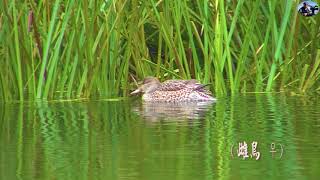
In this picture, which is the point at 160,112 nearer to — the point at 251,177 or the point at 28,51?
the point at 28,51

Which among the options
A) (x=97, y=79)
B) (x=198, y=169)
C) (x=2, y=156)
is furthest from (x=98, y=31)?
(x=198, y=169)

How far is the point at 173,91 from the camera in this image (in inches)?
347

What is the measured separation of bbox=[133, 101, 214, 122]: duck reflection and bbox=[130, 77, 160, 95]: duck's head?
0.13 metres

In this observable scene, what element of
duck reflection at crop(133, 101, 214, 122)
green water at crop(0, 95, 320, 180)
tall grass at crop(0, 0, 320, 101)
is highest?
tall grass at crop(0, 0, 320, 101)

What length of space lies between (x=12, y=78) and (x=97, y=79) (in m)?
0.70

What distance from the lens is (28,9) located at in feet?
26.9

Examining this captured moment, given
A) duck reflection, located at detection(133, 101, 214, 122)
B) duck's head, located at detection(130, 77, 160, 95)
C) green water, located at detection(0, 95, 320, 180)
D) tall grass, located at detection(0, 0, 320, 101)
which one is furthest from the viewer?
duck's head, located at detection(130, 77, 160, 95)

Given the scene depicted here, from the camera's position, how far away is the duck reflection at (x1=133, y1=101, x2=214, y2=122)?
23.1 ft

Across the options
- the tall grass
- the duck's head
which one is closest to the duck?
the duck's head

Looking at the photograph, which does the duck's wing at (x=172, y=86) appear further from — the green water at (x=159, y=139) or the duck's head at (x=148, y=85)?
the green water at (x=159, y=139)

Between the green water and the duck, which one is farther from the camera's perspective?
the duck

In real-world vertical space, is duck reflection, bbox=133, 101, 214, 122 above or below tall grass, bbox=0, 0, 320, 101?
below

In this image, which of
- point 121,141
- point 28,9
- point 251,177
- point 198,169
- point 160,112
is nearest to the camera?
point 251,177

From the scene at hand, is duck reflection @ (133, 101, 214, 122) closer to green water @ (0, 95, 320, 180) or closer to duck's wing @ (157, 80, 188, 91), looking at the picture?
green water @ (0, 95, 320, 180)
